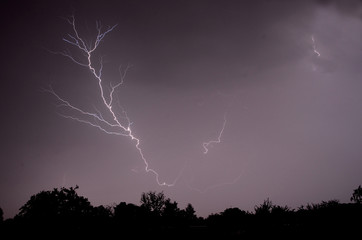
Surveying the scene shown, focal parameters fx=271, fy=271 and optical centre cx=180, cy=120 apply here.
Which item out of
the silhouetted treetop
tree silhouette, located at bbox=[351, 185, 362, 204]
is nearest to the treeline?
the silhouetted treetop

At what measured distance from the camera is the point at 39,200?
53.3ft

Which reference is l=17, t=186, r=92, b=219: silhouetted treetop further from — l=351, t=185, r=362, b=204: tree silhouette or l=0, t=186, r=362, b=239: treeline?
l=351, t=185, r=362, b=204: tree silhouette

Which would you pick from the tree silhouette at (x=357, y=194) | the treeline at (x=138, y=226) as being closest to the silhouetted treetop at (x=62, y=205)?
the treeline at (x=138, y=226)

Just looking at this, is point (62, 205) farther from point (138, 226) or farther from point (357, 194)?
point (357, 194)

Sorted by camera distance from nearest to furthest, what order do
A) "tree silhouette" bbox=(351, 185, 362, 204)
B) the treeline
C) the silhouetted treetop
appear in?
the treeline, the silhouetted treetop, "tree silhouette" bbox=(351, 185, 362, 204)

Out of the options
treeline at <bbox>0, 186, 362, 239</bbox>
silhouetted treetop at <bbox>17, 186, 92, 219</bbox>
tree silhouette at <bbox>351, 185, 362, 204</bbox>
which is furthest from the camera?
tree silhouette at <bbox>351, 185, 362, 204</bbox>

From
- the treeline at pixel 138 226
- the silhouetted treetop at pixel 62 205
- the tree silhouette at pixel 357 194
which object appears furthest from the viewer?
the tree silhouette at pixel 357 194

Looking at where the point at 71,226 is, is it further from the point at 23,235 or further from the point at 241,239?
the point at 241,239

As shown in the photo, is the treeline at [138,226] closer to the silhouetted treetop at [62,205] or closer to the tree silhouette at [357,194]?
the silhouetted treetop at [62,205]

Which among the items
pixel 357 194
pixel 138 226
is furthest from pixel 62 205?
pixel 357 194

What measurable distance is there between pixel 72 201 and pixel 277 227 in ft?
35.8

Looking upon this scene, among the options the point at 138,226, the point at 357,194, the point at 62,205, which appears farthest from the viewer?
the point at 357,194

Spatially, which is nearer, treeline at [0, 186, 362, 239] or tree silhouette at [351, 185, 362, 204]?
treeline at [0, 186, 362, 239]

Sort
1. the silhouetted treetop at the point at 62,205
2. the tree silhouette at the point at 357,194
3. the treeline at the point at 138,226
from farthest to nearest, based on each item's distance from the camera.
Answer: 1. the tree silhouette at the point at 357,194
2. the silhouetted treetop at the point at 62,205
3. the treeline at the point at 138,226
